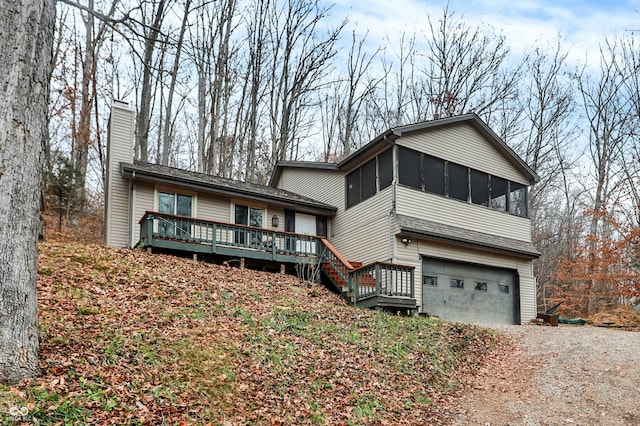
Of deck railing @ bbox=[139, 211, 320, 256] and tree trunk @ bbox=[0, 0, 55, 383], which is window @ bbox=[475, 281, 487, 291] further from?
tree trunk @ bbox=[0, 0, 55, 383]

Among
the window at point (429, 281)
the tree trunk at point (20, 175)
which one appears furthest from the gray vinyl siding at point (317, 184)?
A: the tree trunk at point (20, 175)

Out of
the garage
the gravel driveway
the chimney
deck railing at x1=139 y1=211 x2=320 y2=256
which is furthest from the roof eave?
the chimney

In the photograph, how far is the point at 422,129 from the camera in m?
16.1

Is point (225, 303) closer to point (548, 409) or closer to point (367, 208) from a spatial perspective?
point (548, 409)

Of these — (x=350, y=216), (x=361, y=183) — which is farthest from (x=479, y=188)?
(x=350, y=216)

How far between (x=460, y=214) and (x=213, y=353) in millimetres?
11117

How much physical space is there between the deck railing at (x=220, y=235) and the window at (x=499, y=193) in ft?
22.1

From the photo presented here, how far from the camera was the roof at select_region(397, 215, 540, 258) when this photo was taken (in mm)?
14758

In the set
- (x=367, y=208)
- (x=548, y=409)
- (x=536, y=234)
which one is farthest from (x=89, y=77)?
(x=536, y=234)

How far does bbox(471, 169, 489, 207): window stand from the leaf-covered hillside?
20.6ft

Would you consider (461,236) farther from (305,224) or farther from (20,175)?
(20,175)

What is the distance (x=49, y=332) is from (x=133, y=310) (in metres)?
2.03

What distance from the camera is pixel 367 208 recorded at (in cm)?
1631

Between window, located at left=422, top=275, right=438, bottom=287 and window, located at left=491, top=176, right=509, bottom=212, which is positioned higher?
window, located at left=491, top=176, right=509, bottom=212
